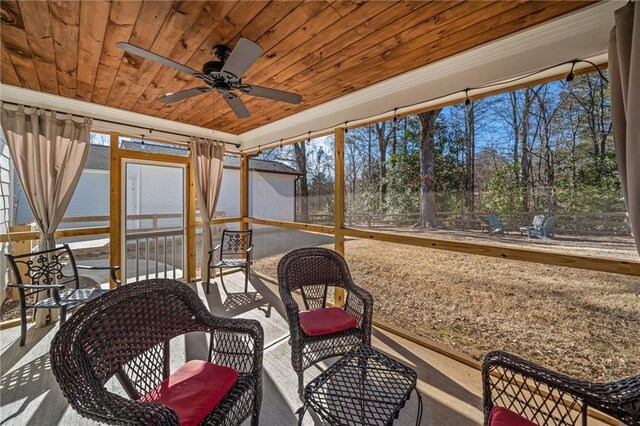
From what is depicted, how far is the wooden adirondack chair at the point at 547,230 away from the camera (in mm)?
1891

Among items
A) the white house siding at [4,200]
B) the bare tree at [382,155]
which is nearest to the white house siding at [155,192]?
the white house siding at [4,200]

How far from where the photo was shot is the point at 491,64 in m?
2.05

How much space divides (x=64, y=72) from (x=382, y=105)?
9.94 ft

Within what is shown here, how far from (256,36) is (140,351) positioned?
7.08 ft

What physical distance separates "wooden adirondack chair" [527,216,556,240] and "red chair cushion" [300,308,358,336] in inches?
61.6

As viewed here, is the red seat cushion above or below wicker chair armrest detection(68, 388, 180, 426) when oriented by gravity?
below

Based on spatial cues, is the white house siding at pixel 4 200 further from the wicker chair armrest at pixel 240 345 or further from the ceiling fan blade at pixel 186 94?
the wicker chair armrest at pixel 240 345

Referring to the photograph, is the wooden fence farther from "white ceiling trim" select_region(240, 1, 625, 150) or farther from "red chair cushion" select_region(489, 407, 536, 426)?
"red chair cushion" select_region(489, 407, 536, 426)

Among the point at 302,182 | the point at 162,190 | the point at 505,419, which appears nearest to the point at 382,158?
the point at 302,182

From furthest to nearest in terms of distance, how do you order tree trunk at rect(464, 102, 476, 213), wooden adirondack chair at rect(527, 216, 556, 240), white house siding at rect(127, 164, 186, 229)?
1. white house siding at rect(127, 164, 186, 229)
2. tree trunk at rect(464, 102, 476, 213)
3. wooden adirondack chair at rect(527, 216, 556, 240)

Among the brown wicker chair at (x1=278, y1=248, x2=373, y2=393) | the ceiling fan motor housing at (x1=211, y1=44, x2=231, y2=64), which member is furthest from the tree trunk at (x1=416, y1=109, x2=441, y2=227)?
the ceiling fan motor housing at (x1=211, y1=44, x2=231, y2=64)

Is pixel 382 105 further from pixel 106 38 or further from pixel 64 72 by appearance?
pixel 64 72

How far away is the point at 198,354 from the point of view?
236 cm

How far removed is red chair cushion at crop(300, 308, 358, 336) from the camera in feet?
6.34
